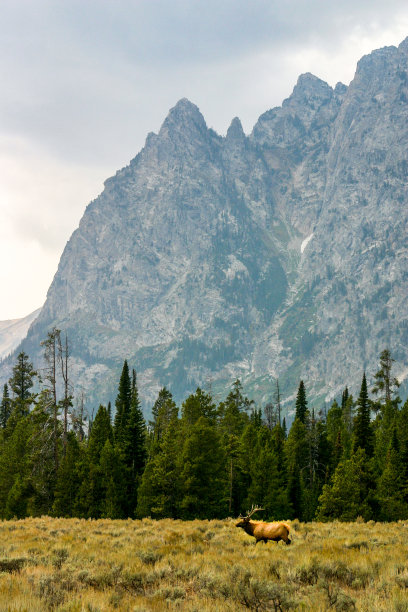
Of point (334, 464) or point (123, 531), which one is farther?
point (334, 464)

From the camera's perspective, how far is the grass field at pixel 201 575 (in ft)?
30.3

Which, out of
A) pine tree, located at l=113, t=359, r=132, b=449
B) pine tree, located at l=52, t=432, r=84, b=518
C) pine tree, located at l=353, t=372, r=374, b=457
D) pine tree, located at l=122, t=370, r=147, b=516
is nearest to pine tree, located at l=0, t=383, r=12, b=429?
pine tree, located at l=113, t=359, r=132, b=449

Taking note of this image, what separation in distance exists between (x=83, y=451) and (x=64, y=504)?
6.62 meters

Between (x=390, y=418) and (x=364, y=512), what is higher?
(x=390, y=418)

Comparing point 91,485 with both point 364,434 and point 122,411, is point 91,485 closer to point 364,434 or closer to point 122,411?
point 122,411

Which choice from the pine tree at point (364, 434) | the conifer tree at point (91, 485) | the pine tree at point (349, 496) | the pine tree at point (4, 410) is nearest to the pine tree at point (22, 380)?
the pine tree at point (4, 410)

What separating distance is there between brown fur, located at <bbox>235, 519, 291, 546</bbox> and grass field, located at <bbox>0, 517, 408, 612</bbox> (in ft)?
1.09

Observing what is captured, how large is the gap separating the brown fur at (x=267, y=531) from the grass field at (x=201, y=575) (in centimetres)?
33

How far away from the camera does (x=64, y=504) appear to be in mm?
41219

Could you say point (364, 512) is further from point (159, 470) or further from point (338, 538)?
point (338, 538)

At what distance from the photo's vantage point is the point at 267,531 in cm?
1733

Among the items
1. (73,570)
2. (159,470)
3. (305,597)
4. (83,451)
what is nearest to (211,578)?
(305,597)

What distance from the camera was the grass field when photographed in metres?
9.25

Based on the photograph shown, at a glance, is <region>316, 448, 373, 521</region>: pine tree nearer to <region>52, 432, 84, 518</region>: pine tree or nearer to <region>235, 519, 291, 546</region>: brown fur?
<region>52, 432, 84, 518</region>: pine tree
